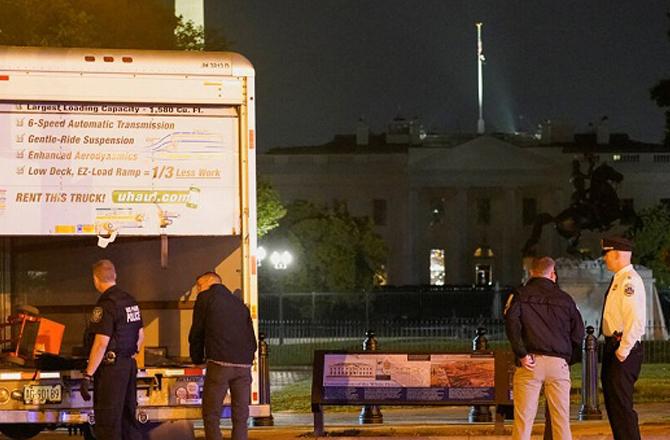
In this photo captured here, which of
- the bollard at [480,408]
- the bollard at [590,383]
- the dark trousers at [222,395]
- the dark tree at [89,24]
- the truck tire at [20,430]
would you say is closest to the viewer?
the dark trousers at [222,395]

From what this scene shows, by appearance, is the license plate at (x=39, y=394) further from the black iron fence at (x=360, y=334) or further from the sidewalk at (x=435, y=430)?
the black iron fence at (x=360, y=334)

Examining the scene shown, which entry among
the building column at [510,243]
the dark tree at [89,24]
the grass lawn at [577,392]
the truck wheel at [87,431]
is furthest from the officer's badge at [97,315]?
the building column at [510,243]

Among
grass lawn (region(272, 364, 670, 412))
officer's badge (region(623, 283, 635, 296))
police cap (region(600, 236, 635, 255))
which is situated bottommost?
grass lawn (region(272, 364, 670, 412))

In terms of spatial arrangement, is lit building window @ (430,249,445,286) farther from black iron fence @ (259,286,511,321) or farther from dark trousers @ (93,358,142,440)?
dark trousers @ (93,358,142,440)

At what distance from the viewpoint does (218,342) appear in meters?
12.1

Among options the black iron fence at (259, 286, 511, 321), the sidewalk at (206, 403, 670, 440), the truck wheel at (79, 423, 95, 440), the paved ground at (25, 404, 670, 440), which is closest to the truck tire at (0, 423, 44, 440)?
the truck wheel at (79, 423, 95, 440)

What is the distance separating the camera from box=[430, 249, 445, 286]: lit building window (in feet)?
314

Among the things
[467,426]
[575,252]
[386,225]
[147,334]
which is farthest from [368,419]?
[386,225]

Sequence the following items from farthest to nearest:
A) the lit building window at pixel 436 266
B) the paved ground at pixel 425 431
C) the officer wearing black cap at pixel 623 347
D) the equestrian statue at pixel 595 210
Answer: the lit building window at pixel 436 266, the equestrian statue at pixel 595 210, the paved ground at pixel 425 431, the officer wearing black cap at pixel 623 347

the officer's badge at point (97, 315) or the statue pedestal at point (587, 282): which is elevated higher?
the statue pedestal at point (587, 282)

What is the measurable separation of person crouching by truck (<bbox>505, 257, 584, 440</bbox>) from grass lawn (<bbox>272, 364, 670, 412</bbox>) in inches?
357

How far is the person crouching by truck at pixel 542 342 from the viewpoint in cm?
1192

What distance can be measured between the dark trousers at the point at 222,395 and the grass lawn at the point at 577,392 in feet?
30.1

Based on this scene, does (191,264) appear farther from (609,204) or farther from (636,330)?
(609,204)
